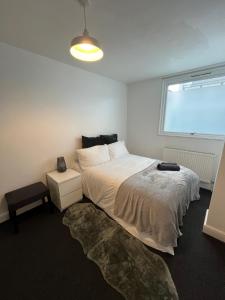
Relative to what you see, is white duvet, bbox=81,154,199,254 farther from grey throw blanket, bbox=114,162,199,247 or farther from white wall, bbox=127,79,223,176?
white wall, bbox=127,79,223,176

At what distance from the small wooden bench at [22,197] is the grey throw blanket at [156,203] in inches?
43.2

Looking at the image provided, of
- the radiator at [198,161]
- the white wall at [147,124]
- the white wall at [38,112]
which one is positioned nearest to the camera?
the white wall at [38,112]

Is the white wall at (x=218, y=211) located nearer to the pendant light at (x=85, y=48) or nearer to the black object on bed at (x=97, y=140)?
the pendant light at (x=85, y=48)

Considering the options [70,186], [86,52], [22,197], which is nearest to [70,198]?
[70,186]

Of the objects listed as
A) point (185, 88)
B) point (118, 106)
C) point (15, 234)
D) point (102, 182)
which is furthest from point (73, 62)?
point (15, 234)

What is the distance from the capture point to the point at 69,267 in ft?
4.61

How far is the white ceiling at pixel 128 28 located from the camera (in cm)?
118

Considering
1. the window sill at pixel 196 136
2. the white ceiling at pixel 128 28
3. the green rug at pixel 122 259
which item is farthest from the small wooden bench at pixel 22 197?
the window sill at pixel 196 136

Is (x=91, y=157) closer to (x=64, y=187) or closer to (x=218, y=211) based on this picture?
(x=64, y=187)

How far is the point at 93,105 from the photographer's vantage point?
299cm

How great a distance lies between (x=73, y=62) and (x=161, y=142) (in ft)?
8.05

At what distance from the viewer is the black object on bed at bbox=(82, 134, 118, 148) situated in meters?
2.77

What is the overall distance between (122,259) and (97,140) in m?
2.07

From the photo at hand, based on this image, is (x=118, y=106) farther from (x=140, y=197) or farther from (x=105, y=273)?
(x=105, y=273)
